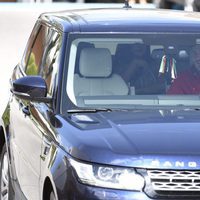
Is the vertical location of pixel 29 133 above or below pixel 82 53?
below

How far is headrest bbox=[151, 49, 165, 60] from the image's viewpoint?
26.5ft

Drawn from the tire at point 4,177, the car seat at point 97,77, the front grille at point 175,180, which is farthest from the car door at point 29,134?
the front grille at point 175,180

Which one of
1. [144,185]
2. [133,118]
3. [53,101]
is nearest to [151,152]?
[144,185]

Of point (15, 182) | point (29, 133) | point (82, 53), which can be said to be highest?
point (82, 53)

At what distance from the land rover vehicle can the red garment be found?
48mm

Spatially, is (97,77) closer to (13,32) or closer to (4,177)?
(4,177)

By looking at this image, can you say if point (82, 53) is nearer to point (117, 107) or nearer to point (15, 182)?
point (117, 107)

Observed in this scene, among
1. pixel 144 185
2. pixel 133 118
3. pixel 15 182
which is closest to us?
pixel 144 185

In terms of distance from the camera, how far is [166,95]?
781 cm

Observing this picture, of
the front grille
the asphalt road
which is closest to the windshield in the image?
the front grille

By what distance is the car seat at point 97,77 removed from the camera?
782 cm

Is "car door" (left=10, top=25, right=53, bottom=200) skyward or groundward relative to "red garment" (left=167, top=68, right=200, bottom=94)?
groundward

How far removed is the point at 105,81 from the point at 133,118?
0.75 meters

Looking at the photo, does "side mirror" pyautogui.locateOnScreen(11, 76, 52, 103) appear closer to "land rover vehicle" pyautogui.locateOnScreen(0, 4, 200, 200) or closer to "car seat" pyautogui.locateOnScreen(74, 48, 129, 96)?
"land rover vehicle" pyautogui.locateOnScreen(0, 4, 200, 200)
